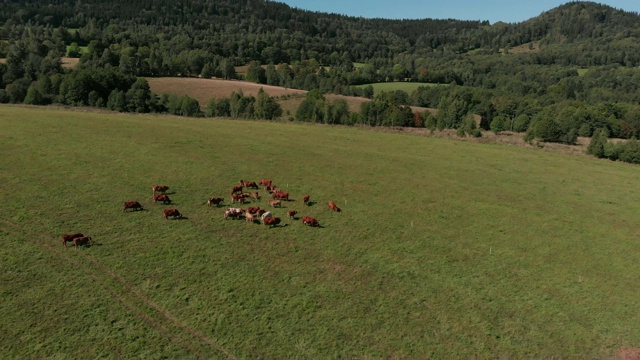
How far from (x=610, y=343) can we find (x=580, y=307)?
2.47 m

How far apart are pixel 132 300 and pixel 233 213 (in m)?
9.78

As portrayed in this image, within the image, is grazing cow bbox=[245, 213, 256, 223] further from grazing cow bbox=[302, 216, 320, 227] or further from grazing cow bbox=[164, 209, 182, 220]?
grazing cow bbox=[164, 209, 182, 220]

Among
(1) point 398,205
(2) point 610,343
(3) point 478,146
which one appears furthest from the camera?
(3) point 478,146

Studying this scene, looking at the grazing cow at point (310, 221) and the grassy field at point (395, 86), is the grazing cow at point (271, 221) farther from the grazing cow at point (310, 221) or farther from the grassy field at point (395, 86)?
the grassy field at point (395, 86)

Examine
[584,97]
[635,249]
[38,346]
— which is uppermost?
[584,97]

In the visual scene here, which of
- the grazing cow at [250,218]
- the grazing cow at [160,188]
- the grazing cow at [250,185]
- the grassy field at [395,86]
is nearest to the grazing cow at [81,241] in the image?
the grazing cow at [160,188]

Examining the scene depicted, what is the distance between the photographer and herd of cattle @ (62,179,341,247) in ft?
83.4

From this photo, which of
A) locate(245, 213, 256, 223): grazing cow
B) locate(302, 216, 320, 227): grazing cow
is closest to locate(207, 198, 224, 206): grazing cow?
locate(245, 213, 256, 223): grazing cow

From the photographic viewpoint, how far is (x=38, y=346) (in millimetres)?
14688

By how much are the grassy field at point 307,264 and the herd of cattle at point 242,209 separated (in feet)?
2.17

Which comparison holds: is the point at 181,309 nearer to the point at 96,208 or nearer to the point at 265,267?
the point at 265,267

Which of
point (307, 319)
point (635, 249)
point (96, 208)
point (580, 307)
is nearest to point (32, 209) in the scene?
point (96, 208)

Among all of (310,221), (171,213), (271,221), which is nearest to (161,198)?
(171,213)

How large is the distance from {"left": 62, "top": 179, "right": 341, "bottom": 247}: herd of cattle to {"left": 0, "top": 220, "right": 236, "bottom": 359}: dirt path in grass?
1.29 m
